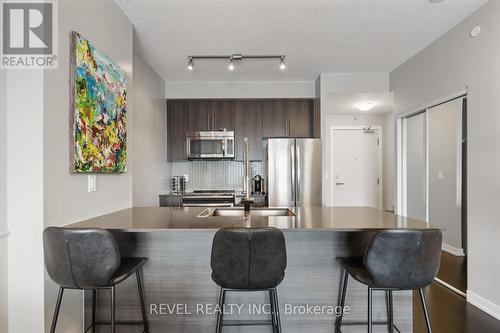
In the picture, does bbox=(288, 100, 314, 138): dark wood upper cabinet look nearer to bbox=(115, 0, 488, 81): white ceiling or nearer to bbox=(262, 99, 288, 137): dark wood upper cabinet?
bbox=(262, 99, 288, 137): dark wood upper cabinet

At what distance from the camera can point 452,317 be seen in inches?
94.5

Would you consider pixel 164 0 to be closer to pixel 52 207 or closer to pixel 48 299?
pixel 52 207

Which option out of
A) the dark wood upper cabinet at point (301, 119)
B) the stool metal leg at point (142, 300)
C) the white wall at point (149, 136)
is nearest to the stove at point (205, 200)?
the white wall at point (149, 136)

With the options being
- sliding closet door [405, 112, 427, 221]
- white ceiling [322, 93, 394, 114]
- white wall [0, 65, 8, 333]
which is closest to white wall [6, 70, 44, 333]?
white wall [0, 65, 8, 333]

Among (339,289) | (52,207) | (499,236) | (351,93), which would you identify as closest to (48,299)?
(52,207)

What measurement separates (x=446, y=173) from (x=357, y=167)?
235cm

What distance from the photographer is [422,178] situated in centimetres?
379

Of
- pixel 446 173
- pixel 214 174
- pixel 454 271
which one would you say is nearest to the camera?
pixel 454 271

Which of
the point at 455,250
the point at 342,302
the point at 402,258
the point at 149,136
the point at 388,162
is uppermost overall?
the point at 149,136

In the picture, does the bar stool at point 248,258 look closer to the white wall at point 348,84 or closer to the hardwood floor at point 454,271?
the hardwood floor at point 454,271

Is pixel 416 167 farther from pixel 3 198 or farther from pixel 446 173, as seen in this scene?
pixel 3 198

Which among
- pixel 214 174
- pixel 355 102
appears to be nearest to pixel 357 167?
pixel 355 102

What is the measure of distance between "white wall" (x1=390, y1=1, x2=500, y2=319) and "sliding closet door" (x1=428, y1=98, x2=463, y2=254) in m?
0.64

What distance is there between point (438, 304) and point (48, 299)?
3076mm
